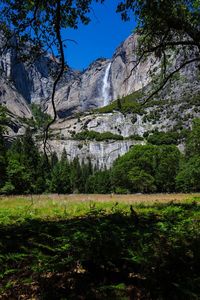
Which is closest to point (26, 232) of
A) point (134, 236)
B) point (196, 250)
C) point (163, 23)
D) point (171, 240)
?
point (134, 236)

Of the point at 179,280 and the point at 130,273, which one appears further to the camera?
the point at 130,273

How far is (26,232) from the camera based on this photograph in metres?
9.97

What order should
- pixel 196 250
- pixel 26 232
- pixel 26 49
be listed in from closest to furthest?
pixel 196 250, pixel 26 232, pixel 26 49

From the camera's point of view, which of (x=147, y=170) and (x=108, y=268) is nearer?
(x=108, y=268)

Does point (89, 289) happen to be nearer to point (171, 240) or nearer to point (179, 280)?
point (179, 280)

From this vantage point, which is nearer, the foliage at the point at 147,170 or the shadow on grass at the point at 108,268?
the shadow on grass at the point at 108,268

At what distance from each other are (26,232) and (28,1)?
7187 millimetres

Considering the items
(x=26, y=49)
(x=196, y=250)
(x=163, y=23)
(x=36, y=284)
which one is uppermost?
(x=163, y=23)

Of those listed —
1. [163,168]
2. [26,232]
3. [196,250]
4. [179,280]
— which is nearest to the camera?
[179,280]

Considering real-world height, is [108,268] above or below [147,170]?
below

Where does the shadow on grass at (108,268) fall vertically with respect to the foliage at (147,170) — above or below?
below

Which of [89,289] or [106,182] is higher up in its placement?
[106,182]

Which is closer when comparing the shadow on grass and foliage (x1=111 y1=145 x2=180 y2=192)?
the shadow on grass

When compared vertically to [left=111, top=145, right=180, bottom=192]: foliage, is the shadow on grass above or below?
below
